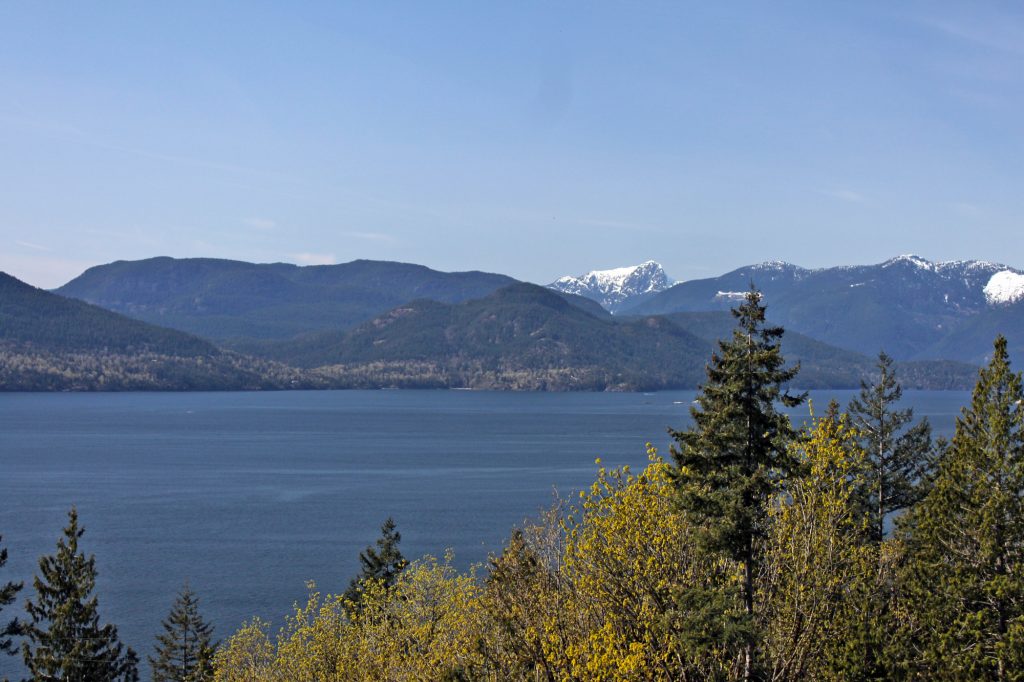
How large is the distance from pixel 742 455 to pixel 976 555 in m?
7.50

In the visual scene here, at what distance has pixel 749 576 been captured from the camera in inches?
1023

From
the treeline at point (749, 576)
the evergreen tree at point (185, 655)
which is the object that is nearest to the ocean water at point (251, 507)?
the evergreen tree at point (185, 655)

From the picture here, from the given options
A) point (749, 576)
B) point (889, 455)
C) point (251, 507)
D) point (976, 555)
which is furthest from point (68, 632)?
point (251, 507)

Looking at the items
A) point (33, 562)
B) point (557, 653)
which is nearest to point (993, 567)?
point (557, 653)

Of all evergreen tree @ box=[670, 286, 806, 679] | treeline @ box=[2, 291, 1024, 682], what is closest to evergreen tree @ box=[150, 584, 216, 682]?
treeline @ box=[2, 291, 1024, 682]

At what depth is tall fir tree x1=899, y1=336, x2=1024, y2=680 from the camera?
25.8 meters

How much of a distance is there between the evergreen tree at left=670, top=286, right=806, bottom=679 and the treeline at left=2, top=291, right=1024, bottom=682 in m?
0.06

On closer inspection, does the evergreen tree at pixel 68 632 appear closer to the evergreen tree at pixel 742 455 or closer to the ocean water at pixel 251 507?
the ocean water at pixel 251 507

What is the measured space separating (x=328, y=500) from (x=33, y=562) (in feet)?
144

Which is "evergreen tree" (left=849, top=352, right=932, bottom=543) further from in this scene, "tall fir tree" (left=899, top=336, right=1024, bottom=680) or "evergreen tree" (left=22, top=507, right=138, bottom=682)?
"evergreen tree" (left=22, top=507, right=138, bottom=682)

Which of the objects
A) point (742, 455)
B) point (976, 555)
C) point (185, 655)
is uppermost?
point (742, 455)

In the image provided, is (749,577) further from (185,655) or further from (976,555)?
(185,655)

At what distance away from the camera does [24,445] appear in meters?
192

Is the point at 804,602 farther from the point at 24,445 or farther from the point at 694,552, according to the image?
the point at 24,445
